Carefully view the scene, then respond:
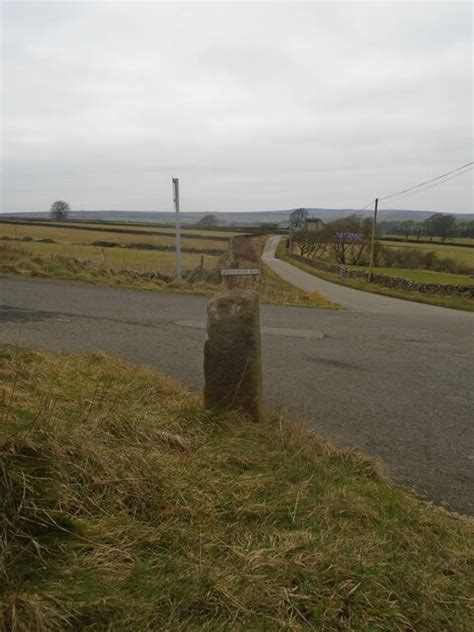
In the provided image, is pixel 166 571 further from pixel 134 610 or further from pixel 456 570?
pixel 456 570

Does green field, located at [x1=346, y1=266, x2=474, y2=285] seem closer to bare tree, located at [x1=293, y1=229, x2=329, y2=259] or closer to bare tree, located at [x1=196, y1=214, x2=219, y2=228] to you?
bare tree, located at [x1=196, y1=214, x2=219, y2=228]

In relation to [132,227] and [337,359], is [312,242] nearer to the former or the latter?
[132,227]

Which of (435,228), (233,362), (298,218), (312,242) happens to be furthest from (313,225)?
(233,362)

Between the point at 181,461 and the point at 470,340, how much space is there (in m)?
8.55

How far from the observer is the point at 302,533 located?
2320mm

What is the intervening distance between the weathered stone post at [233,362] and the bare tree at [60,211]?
66.3 metres

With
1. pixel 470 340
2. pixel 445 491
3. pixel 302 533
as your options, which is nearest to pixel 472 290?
pixel 470 340

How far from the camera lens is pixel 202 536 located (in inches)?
87.4

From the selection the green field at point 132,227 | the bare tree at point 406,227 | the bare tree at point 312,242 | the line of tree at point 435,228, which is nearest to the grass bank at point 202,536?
the green field at point 132,227

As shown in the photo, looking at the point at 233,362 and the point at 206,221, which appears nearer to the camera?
the point at 233,362

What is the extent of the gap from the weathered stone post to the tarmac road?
3.38 ft

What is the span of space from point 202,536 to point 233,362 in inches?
65.9

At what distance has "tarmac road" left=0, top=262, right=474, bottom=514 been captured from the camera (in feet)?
13.5

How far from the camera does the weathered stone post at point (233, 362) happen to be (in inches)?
147
